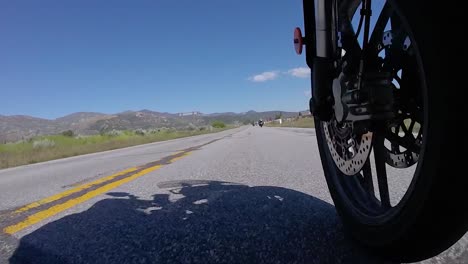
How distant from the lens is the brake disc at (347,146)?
1594 mm

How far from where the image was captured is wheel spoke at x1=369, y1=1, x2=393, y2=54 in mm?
1538

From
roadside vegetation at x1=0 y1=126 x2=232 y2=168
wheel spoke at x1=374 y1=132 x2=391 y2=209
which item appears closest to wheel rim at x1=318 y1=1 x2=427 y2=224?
wheel spoke at x1=374 y1=132 x2=391 y2=209

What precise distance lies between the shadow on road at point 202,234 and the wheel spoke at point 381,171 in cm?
23

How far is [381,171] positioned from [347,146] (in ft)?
0.79

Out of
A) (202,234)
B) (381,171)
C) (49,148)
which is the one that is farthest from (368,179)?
(49,148)

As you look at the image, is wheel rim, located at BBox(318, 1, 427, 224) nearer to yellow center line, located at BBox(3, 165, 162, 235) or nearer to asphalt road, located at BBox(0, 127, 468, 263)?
asphalt road, located at BBox(0, 127, 468, 263)

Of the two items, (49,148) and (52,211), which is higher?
(52,211)

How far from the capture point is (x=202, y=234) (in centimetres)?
187

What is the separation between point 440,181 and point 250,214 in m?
1.36

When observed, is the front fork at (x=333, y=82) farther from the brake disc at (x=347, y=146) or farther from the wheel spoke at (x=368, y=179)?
the wheel spoke at (x=368, y=179)

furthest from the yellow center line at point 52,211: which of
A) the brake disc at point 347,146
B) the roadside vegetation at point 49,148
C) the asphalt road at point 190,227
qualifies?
the roadside vegetation at point 49,148

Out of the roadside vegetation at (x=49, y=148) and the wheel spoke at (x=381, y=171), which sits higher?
the wheel spoke at (x=381, y=171)

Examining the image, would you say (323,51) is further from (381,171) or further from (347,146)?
(381,171)

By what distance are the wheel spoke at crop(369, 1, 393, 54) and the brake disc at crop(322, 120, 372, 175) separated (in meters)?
0.38
